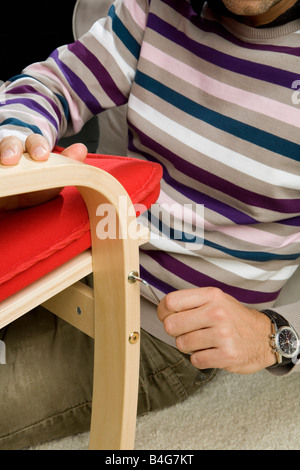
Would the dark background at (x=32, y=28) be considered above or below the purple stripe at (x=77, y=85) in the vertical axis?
below

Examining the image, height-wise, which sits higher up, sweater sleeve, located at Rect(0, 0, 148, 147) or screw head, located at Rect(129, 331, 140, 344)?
sweater sleeve, located at Rect(0, 0, 148, 147)

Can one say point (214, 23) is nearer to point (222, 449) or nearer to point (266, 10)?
point (266, 10)

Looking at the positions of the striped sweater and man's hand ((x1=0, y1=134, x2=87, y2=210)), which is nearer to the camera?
man's hand ((x1=0, y1=134, x2=87, y2=210))

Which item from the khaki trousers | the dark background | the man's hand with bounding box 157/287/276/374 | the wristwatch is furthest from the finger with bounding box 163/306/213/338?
the dark background

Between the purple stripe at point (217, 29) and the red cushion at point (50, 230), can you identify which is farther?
the purple stripe at point (217, 29)

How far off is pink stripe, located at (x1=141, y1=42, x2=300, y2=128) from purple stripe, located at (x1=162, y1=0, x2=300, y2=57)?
62 millimetres

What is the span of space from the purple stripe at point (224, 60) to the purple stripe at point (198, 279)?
308mm

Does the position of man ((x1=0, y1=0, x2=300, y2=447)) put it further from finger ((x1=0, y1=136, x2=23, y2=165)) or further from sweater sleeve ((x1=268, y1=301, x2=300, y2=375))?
finger ((x1=0, y1=136, x2=23, y2=165))

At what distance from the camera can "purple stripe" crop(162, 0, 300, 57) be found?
0.70 m

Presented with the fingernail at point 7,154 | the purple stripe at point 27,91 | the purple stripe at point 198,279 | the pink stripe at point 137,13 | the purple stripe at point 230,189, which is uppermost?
the pink stripe at point 137,13

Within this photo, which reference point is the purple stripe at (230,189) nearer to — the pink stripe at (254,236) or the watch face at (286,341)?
the pink stripe at (254,236)

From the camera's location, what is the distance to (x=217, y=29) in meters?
0.76

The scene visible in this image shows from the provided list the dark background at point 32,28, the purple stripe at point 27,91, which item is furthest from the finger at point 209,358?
the dark background at point 32,28

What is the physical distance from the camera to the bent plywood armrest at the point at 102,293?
0.49 meters
